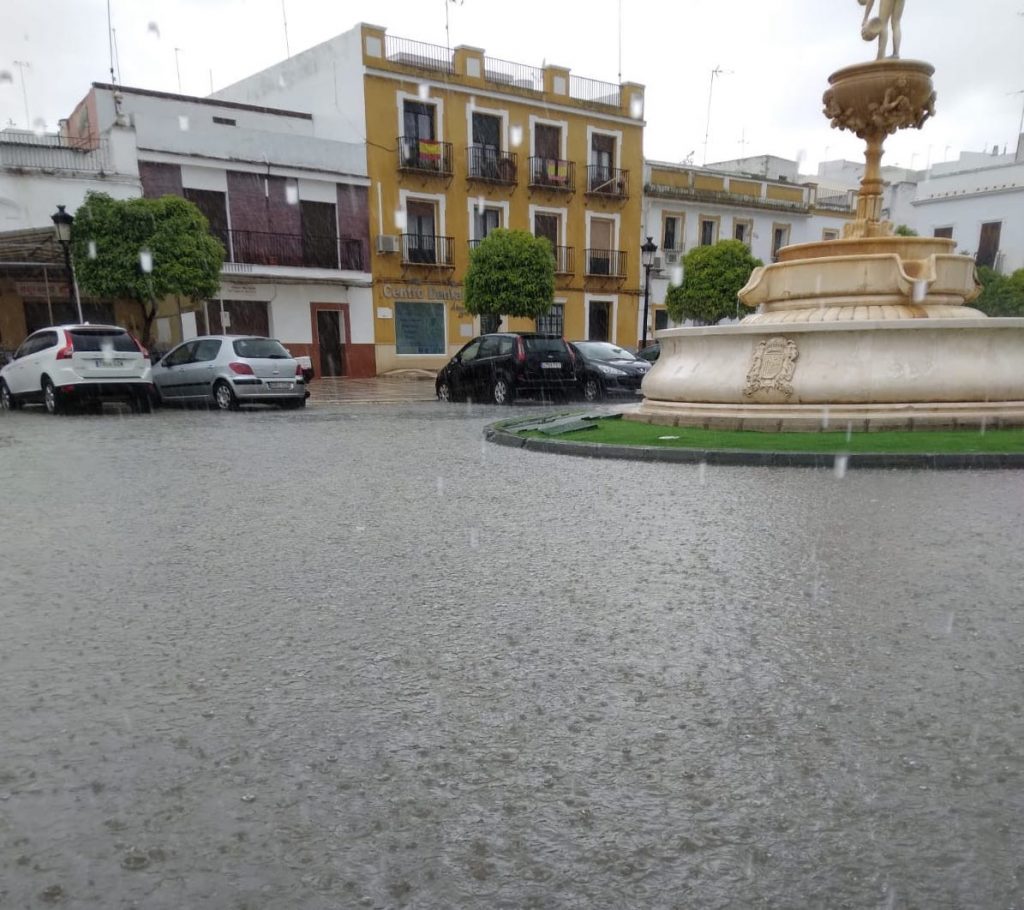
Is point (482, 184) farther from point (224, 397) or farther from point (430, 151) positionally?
point (224, 397)

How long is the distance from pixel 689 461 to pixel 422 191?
24628 millimetres

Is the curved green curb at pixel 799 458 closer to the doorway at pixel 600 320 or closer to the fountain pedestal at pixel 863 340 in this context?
the fountain pedestal at pixel 863 340

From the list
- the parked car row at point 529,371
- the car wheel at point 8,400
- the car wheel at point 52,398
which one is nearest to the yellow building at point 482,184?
the parked car row at point 529,371

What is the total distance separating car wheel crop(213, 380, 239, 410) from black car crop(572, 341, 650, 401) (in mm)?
7110

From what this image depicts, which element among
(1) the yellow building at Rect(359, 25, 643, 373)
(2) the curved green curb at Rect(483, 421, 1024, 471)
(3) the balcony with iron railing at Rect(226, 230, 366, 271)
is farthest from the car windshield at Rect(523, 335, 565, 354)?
(1) the yellow building at Rect(359, 25, 643, 373)

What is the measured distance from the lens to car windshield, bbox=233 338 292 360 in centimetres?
1529

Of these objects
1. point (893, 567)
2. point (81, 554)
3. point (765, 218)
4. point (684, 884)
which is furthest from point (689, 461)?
point (765, 218)

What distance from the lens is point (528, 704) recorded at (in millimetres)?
2586

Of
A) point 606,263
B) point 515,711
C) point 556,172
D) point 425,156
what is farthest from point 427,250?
point 515,711

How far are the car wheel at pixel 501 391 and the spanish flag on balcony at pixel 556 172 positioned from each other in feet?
61.8

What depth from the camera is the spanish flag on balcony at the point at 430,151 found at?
97.3 feet

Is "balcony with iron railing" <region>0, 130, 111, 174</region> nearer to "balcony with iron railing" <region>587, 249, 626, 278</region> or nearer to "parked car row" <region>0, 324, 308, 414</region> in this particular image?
"parked car row" <region>0, 324, 308, 414</region>

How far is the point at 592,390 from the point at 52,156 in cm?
1607

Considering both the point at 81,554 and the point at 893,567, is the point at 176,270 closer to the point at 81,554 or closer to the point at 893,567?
the point at 81,554
